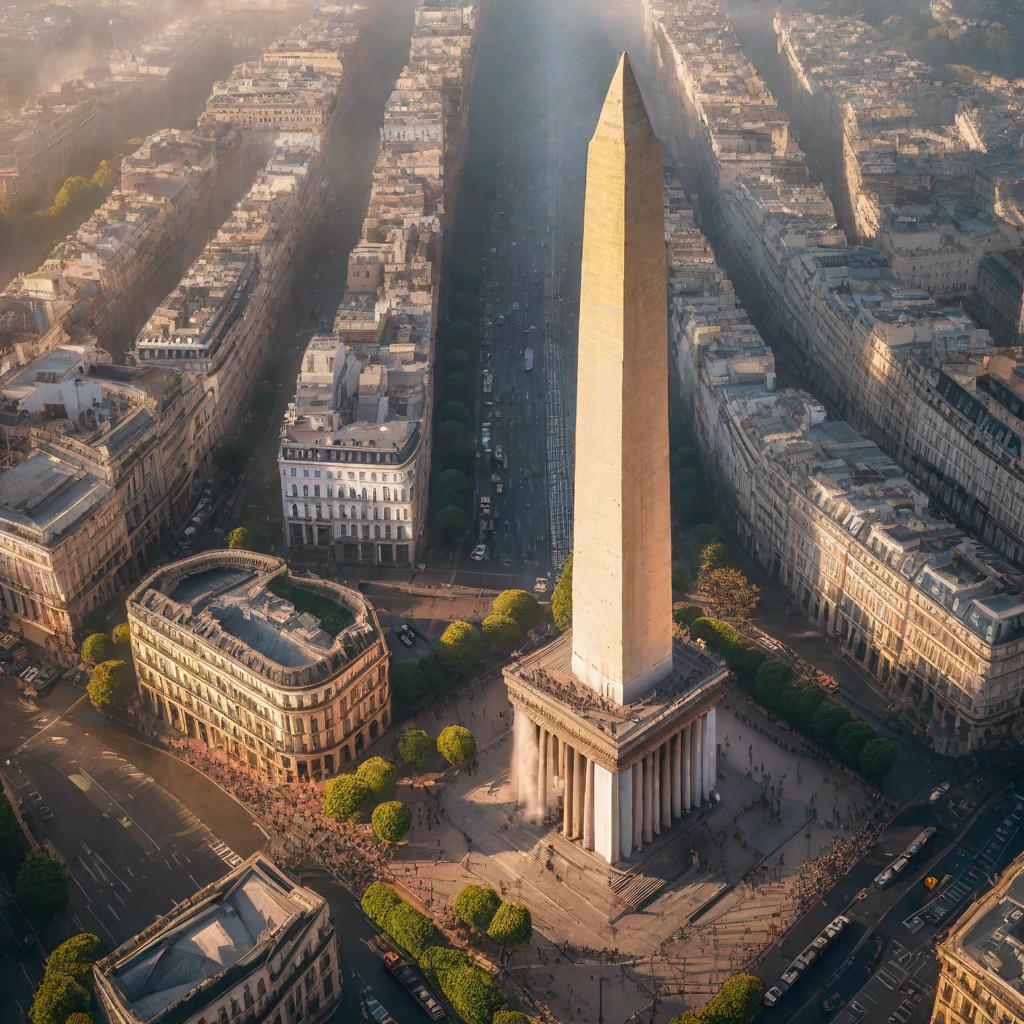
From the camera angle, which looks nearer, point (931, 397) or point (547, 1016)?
point (547, 1016)

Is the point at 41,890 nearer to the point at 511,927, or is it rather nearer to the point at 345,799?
the point at 345,799

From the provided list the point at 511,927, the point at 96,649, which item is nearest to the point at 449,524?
the point at 96,649

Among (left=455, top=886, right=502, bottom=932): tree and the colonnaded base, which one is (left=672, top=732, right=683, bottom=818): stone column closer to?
the colonnaded base

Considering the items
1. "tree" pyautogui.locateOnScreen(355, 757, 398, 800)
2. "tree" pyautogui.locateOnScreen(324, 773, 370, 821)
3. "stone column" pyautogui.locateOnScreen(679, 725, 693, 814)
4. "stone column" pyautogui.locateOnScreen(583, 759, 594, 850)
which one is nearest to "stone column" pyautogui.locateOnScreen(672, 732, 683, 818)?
"stone column" pyautogui.locateOnScreen(679, 725, 693, 814)

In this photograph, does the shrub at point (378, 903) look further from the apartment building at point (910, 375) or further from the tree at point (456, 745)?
the apartment building at point (910, 375)

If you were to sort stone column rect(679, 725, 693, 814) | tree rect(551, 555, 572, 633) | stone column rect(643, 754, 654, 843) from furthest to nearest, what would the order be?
tree rect(551, 555, 572, 633) → stone column rect(679, 725, 693, 814) → stone column rect(643, 754, 654, 843)

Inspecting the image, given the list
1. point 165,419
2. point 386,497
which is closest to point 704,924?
point 386,497

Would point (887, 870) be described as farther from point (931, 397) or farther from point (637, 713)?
point (931, 397)
